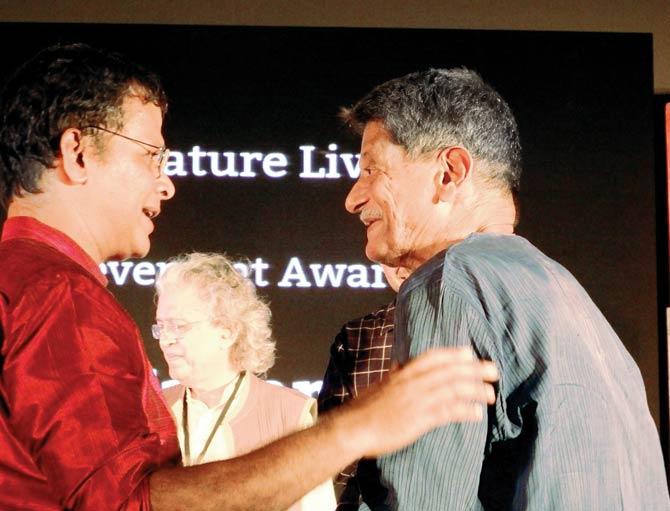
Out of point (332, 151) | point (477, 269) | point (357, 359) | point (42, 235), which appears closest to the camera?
point (477, 269)

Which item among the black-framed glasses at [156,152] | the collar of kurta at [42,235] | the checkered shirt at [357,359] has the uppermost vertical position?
the black-framed glasses at [156,152]

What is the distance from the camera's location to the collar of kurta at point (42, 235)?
1.36 m

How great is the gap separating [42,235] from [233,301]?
2.17m

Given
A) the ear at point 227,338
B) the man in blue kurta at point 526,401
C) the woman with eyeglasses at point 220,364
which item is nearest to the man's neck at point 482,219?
the man in blue kurta at point 526,401

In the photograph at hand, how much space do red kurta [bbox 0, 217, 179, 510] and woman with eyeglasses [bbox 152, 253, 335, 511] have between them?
1.99 metres

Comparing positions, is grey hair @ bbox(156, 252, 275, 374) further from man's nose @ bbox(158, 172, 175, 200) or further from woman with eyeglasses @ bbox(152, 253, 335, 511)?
man's nose @ bbox(158, 172, 175, 200)

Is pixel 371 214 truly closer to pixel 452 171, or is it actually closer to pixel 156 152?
pixel 452 171

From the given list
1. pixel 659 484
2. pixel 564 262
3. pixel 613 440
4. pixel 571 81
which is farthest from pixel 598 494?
pixel 571 81

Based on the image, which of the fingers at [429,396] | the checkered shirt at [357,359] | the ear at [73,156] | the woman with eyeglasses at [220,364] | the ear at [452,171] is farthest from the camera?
the woman with eyeglasses at [220,364]

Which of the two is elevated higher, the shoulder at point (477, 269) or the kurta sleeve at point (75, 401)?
the shoulder at point (477, 269)

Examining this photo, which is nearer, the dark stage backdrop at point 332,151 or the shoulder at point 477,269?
the shoulder at point 477,269

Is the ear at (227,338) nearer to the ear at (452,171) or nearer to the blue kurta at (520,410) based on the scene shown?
the ear at (452,171)

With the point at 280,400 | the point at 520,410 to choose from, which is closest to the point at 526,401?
the point at 520,410

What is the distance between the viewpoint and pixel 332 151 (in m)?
3.81
